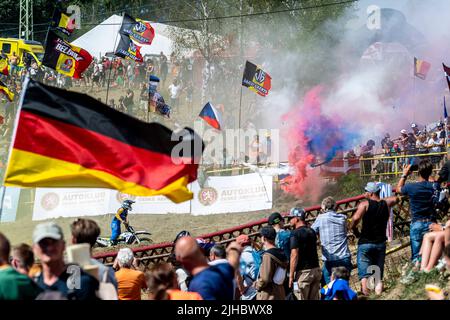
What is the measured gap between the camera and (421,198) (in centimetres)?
991

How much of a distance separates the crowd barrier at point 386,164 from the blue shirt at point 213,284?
1611 cm

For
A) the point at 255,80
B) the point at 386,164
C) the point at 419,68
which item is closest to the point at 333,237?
the point at 386,164

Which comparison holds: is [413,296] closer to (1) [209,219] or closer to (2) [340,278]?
(2) [340,278]

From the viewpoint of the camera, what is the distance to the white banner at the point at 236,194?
70.6ft

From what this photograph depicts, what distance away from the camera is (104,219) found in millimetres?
22531

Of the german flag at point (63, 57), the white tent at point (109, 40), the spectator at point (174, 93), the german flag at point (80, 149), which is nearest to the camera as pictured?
the german flag at point (80, 149)

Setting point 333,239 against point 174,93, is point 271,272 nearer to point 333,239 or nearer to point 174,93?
point 333,239

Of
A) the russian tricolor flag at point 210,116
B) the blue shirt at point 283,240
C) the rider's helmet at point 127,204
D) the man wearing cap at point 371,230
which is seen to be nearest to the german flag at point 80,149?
the blue shirt at point 283,240

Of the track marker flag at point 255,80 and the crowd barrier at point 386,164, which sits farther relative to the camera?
the track marker flag at point 255,80

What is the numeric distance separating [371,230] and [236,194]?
11798mm

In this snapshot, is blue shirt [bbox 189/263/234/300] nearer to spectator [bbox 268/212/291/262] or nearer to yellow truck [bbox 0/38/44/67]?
spectator [bbox 268/212/291/262]

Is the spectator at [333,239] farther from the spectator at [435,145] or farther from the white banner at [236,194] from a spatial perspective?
the spectator at [435,145]
